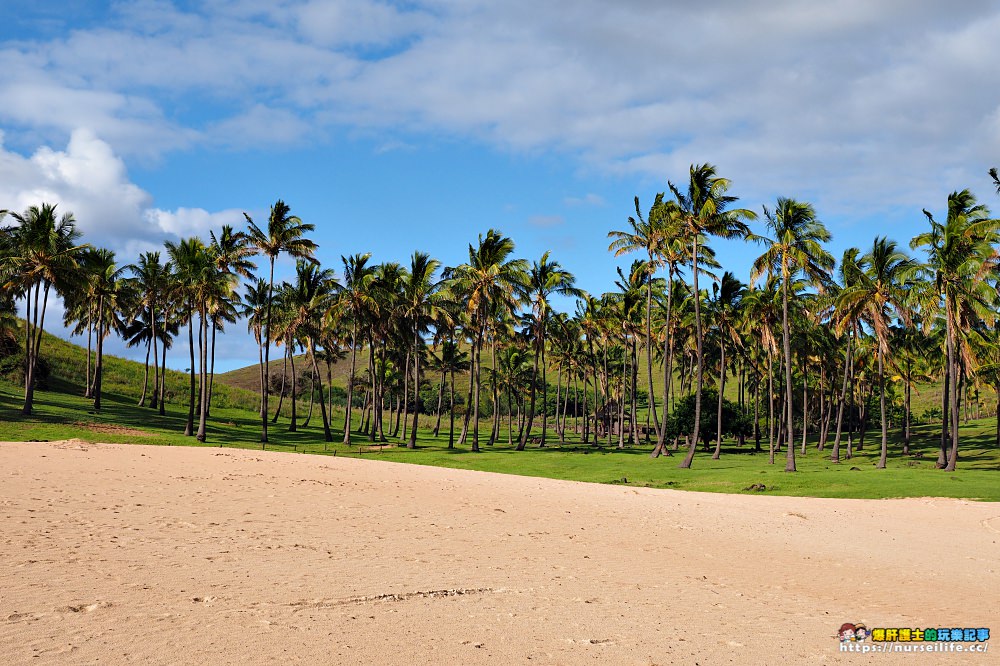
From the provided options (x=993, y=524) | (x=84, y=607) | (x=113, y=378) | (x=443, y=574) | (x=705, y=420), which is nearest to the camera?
(x=84, y=607)

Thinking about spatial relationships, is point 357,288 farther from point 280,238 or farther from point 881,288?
point 881,288

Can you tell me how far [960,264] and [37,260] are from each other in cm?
5289

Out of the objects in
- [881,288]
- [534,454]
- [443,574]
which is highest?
[881,288]

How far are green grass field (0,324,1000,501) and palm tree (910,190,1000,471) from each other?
7153 mm

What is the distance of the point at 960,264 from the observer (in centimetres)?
3497

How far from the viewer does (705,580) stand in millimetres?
11836

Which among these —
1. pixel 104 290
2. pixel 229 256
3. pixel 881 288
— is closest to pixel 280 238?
pixel 229 256

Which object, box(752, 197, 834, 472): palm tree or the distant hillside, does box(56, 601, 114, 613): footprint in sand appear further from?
the distant hillside

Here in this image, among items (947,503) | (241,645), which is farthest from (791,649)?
(947,503)

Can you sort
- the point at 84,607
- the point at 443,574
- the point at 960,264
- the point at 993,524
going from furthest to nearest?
the point at 960,264
the point at 993,524
the point at 443,574
the point at 84,607

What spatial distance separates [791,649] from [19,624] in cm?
851

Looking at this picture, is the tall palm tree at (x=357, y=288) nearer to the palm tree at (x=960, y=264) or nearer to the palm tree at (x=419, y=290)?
the palm tree at (x=419, y=290)

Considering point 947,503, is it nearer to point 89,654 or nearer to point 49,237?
point 89,654

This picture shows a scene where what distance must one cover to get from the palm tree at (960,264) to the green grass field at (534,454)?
7153 mm
